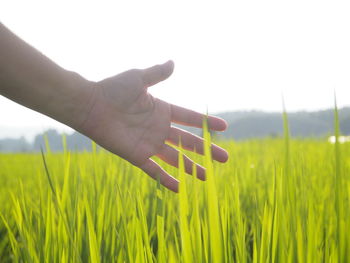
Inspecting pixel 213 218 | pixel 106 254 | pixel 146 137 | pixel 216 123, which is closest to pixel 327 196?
pixel 216 123

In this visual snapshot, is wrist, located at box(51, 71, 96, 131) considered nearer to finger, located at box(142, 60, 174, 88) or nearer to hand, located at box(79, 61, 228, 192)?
hand, located at box(79, 61, 228, 192)

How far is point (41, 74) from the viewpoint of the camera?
0.92m

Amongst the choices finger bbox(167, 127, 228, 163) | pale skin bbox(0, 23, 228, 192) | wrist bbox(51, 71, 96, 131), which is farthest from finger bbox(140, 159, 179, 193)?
wrist bbox(51, 71, 96, 131)

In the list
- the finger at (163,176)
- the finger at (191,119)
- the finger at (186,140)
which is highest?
the finger at (191,119)

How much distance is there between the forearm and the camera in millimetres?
873

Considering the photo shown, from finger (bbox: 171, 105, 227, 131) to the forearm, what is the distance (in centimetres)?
29

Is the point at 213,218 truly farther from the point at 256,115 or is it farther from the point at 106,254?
the point at 256,115

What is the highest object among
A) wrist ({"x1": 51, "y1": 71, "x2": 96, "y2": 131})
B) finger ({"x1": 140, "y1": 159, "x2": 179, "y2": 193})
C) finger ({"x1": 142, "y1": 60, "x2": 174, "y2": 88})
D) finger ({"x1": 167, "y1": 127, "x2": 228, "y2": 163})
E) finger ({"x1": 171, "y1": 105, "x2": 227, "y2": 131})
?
finger ({"x1": 142, "y1": 60, "x2": 174, "y2": 88})

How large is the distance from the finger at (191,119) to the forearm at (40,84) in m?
0.29

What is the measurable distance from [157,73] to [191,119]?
8.8 inches

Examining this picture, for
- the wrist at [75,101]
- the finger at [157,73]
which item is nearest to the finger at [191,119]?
the finger at [157,73]

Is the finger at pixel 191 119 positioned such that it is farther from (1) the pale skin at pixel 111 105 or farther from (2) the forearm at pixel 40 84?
(2) the forearm at pixel 40 84

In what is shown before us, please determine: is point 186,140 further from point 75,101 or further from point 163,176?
point 75,101

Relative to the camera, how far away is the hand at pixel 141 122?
0.99 metres
